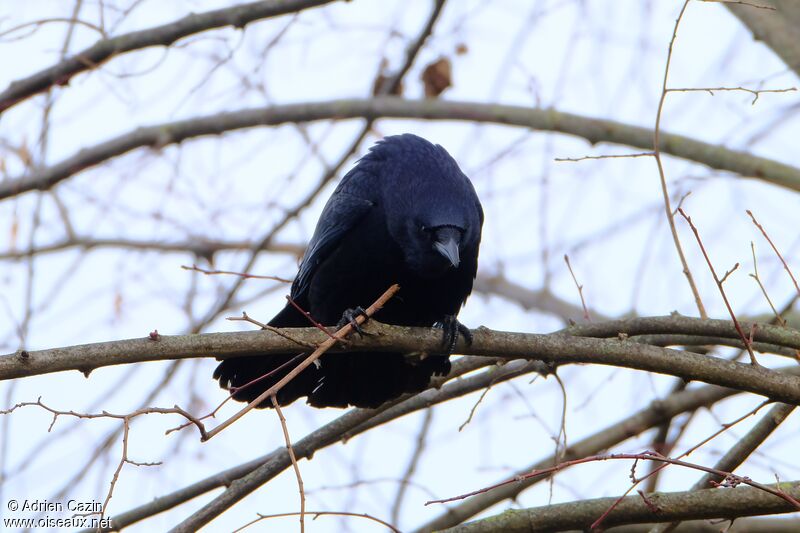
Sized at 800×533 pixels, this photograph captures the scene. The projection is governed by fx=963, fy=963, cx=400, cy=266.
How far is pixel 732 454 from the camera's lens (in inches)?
145

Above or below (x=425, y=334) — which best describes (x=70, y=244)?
above

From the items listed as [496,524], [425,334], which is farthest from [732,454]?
[425,334]

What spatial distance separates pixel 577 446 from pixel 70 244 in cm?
513

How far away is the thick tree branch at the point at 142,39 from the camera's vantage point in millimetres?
5043

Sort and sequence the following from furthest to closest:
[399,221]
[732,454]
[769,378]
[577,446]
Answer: [577,446] → [399,221] → [732,454] → [769,378]

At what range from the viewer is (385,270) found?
4.49 metres

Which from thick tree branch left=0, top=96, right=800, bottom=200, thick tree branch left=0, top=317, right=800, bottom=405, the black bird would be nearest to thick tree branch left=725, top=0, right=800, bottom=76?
thick tree branch left=0, top=96, right=800, bottom=200

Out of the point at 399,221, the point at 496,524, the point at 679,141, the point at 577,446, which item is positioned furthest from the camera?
the point at 679,141

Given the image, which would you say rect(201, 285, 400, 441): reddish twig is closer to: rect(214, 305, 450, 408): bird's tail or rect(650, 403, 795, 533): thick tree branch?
rect(214, 305, 450, 408): bird's tail

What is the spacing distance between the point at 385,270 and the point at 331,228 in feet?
1.37

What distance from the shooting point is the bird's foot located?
3.81 metres

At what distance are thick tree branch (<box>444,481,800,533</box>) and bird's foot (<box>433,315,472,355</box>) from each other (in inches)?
26.4

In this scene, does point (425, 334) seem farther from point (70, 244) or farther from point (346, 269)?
point (70, 244)

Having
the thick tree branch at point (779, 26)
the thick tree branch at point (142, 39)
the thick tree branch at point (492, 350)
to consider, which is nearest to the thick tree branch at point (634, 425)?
the thick tree branch at point (492, 350)
